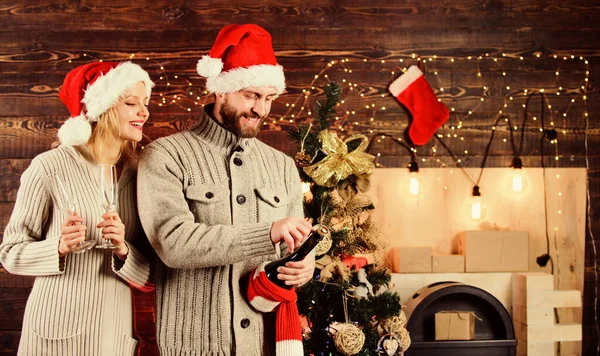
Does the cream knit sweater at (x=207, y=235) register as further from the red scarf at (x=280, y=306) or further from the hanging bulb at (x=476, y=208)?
the hanging bulb at (x=476, y=208)

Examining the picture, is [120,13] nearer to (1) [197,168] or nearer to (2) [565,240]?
(1) [197,168]

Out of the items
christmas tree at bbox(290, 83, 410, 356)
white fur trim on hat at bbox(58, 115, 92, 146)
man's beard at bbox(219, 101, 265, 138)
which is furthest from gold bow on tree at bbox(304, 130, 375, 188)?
white fur trim on hat at bbox(58, 115, 92, 146)

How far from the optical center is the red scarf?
1657 mm

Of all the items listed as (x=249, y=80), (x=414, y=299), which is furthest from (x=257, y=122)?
(x=414, y=299)

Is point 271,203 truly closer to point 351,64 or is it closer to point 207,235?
point 207,235

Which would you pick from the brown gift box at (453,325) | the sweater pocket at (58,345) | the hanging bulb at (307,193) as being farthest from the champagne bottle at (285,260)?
the brown gift box at (453,325)

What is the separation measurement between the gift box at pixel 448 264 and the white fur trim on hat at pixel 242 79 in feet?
5.93

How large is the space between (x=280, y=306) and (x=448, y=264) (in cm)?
183

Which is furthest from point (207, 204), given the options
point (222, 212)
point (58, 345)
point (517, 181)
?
point (517, 181)

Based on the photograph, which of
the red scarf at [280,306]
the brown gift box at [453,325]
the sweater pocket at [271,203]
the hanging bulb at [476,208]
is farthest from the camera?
the hanging bulb at [476,208]

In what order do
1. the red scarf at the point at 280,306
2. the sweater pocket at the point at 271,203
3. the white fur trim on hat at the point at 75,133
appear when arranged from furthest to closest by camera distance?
the white fur trim on hat at the point at 75,133 → the sweater pocket at the point at 271,203 → the red scarf at the point at 280,306

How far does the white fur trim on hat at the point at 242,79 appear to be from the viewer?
182cm

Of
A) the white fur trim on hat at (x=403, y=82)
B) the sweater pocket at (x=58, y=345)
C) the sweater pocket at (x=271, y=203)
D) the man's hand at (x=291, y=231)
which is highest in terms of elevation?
the white fur trim on hat at (x=403, y=82)

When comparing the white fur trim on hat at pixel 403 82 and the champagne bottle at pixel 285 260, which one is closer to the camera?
the champagne bottle at pixel 285 260
